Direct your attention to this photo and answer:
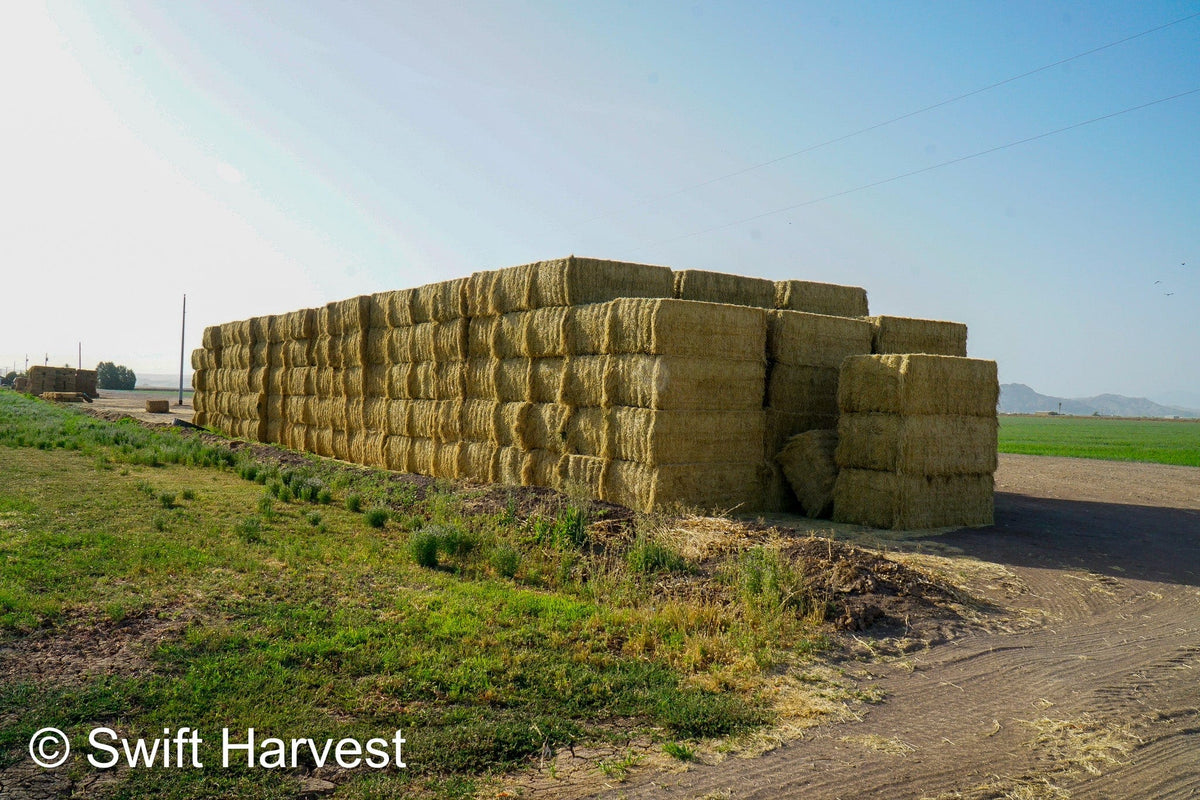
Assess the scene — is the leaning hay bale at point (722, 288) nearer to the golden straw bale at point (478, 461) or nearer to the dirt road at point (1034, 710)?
the golden straw bale at point (478, 461)

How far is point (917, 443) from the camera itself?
14.3 metres

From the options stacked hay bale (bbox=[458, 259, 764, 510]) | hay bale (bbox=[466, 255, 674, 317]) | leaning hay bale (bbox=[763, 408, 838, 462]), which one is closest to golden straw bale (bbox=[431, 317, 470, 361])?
hay bale (bbox=[466, 255, 674, 317])

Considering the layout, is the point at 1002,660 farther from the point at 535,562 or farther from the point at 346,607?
the point at 346,607

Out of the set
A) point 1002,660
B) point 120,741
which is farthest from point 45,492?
point 1002,660

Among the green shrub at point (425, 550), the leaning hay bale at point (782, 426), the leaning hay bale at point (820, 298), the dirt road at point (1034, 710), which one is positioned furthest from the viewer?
the leaning hay bale at point (820, 298)

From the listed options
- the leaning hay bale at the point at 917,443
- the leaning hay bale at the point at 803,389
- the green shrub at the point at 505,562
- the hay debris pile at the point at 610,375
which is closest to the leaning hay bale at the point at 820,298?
the hay debris pile at the point at 610,375

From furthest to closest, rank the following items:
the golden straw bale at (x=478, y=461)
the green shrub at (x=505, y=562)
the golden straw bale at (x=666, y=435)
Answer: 1. the golden straw bale at (x=478, y=461)
2. the golden straw bale at (x=666, y=435)
3. the green shrub at (x=505, y=562)

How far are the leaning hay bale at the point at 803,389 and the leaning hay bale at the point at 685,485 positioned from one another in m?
1.43

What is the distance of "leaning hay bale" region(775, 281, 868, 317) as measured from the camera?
20.0 meters

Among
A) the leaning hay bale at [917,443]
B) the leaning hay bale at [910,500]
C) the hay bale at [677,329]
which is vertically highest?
the hay bale at [677,329]

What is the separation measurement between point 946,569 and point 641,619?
520 cm

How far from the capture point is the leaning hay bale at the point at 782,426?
52.7 ft

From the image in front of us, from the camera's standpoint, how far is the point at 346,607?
8.41 meters

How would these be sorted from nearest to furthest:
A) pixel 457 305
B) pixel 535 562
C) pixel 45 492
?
1. pixel 535 562
2. pixel 45 492
3. pixel 457 305
